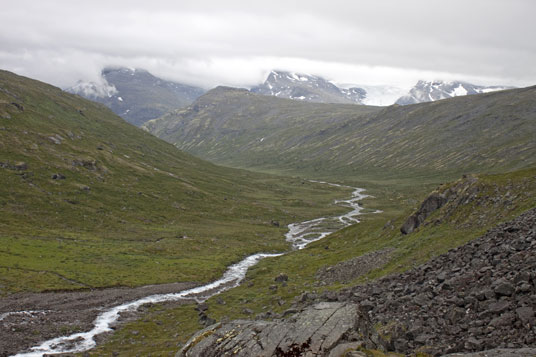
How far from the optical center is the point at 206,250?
126438 millimetres

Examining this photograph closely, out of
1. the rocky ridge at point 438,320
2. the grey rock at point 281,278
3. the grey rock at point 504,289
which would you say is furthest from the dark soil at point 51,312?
the grey rock at point 504,289

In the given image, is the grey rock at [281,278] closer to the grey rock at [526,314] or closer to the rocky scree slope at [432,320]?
the rocky scree slope at [432,320]

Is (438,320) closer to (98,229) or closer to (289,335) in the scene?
(289,335)

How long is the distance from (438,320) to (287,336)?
11.9 m

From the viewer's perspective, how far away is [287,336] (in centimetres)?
2864

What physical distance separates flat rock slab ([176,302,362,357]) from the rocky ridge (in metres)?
0.07

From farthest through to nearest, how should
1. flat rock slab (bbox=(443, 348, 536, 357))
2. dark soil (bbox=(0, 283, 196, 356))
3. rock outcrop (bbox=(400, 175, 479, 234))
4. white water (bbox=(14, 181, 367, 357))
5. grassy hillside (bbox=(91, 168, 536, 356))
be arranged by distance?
1. rock outcrop (bbox=(400, 175, 479, 234))
2. grassy hillside (bbox=(91, 168, 536, 356))
3. dark soil (bbox=(0, 283, 196, 356))
4. white water (bbox=(14, 181, 367, 357))
5. flat rock slab (bbox=(443, 348, 536, 357))

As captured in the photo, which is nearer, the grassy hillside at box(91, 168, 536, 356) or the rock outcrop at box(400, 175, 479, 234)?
the grassy hillside at box(91, 168, 536, 356)

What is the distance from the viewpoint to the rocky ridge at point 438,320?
2586cm

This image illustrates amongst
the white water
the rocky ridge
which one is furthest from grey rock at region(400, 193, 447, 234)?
the rocky ridge

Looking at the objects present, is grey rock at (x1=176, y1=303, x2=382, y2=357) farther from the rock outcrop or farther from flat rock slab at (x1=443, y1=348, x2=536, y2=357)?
the rock outcrop

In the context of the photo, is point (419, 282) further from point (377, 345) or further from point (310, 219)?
point (310, 219)

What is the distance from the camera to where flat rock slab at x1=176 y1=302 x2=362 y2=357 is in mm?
27312

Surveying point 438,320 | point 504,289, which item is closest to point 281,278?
point 438,320
